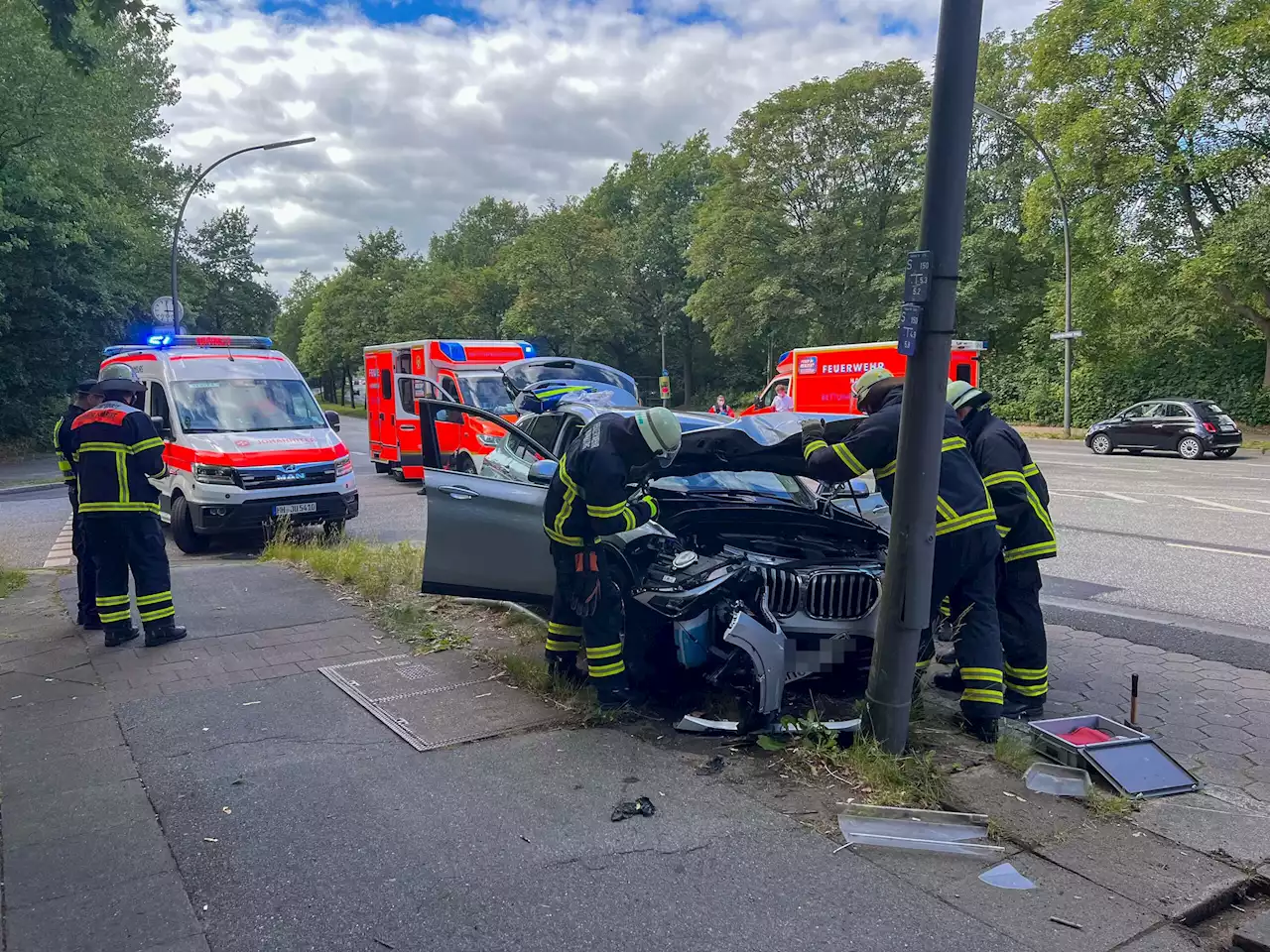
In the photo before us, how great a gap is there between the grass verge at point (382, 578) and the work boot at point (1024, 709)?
3.30 metres

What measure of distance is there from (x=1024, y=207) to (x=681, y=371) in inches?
1038

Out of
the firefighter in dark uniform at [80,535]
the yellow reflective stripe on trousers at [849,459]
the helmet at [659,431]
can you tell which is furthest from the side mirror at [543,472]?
the firefighter in dark uniform at [80,535]

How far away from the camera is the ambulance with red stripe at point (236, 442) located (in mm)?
9648

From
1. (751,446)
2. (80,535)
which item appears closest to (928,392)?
(751,446)

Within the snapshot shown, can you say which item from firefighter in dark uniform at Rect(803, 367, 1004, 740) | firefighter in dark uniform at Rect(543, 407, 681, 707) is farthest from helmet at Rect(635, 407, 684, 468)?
firefighter in dark uniform at Rect(803, 367, 1004, 740)

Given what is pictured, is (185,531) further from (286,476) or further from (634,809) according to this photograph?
(634,809)

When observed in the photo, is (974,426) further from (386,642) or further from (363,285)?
(363,285)

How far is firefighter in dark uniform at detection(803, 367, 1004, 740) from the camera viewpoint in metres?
4.36

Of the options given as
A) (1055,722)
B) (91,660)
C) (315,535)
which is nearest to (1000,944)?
(1055,722)

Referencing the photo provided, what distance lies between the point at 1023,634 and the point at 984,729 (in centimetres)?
60

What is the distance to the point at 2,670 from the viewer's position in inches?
223

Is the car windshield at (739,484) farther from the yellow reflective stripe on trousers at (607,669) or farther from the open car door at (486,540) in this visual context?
the yellow reflective stripe on trousers at (607,669)

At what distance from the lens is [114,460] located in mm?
6055

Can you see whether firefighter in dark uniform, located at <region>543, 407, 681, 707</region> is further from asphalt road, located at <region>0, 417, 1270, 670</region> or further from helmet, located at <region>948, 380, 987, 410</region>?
asphalt road, located at <region>0, 417, 1270, 670</region>
